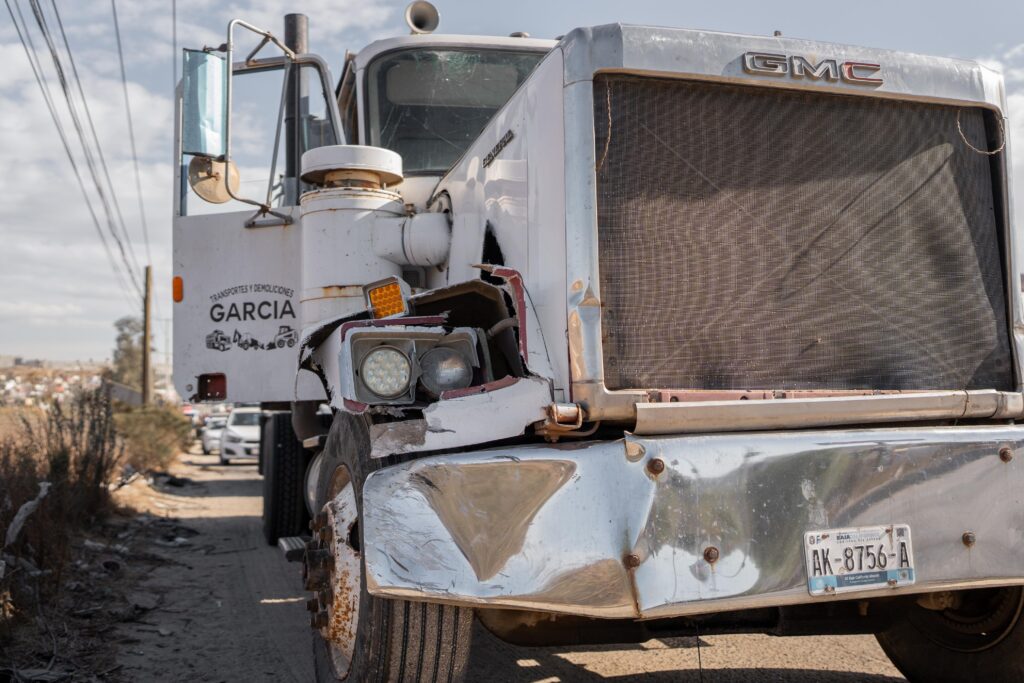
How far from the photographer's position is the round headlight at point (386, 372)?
3.26 m

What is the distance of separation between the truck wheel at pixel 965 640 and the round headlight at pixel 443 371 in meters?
1.89

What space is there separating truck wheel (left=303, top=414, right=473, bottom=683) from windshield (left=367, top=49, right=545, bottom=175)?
2624 mm

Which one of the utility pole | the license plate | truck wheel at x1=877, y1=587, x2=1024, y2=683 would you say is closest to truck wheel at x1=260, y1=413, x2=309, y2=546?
truck wheel at x1=877, y1=587, x2=1024, y2=683

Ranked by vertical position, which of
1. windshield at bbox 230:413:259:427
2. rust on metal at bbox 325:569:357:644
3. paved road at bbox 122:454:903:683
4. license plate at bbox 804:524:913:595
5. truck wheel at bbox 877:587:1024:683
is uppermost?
windshield at bbox 230:413:259:427

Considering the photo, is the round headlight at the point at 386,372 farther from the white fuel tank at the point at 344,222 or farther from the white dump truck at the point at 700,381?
the white fuel tank at the point at 344,222

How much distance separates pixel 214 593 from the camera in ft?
20.9

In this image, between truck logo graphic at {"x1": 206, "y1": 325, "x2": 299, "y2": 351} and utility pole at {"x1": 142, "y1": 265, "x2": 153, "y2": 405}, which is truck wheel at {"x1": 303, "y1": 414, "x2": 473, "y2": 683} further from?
utility pole at {"x1": 142, "y1": 265, "x2": 153, "y2": 405}

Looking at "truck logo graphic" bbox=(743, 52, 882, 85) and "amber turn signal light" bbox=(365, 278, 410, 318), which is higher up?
"truck logo graphic" bbox=(743, 52, 882, 85)

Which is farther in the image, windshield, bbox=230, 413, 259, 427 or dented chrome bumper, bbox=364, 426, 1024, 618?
windshield, bbox=230, 413, 259, 427

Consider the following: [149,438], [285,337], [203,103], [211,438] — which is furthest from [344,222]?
[211,438]

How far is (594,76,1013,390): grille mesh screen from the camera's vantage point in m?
3.07

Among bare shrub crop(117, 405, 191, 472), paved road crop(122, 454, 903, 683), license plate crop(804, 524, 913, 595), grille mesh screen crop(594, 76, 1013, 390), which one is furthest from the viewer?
bare shrub crop(117, 405, 191, 472)

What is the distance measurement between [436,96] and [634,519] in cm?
392

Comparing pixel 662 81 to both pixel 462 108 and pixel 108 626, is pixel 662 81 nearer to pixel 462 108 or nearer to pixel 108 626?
pixel 462 108
